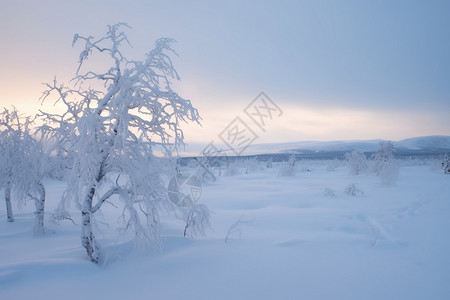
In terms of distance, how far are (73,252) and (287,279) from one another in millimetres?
5846

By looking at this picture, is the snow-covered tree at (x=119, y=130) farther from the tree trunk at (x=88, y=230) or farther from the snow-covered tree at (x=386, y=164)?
the snow-covered tree at (x=386, y=164)

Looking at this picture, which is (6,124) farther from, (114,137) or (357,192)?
(357,192)

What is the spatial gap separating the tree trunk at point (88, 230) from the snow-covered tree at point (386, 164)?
24905 millimetres

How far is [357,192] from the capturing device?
1789 centimetres

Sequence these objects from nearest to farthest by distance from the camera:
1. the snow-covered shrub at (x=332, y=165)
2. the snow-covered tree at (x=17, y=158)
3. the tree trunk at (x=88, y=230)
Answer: the tree trunk at (x=88, y=230) < the snow-covered tree at (x=17, y=158) < the snow-covered shrub at (x=332, y=165)

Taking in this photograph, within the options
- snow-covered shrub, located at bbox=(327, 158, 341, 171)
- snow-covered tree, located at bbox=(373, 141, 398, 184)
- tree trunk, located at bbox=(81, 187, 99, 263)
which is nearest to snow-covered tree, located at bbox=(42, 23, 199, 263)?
tree trunk, located at bbox=(81, 187, 99, 263)

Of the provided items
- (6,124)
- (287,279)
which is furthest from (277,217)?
(6,124)

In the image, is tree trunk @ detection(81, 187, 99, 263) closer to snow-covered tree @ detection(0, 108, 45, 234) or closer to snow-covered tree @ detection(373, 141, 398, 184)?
snow-covered tree @ detection(0, 108, 45, 234)

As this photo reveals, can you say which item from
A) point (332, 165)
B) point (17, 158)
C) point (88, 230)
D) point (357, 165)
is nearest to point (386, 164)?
point (357, 165)

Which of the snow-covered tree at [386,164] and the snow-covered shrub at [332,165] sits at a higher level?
the snow-covered tree at [386,164]

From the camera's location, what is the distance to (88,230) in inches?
219

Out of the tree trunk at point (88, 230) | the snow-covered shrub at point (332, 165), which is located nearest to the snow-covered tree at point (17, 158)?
the tree trunk at point (88, 230)

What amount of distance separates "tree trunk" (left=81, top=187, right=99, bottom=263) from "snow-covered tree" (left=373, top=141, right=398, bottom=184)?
81.7ft

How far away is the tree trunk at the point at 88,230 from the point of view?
5527mm
